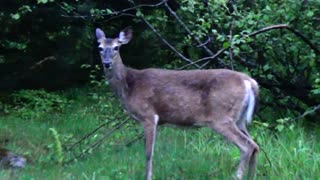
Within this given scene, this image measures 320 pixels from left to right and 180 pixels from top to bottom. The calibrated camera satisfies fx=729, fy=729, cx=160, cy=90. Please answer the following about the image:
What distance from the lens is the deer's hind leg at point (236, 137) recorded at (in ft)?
23.4

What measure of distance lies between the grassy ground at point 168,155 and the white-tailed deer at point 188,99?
0.98ft

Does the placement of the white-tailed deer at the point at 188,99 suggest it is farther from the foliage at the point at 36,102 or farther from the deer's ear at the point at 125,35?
the foliage at the point at 36,102

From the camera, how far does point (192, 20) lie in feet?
36.5

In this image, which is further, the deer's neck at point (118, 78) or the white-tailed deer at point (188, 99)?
the deer's neck at point (118, 78)

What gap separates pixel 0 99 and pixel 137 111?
5.75 metres

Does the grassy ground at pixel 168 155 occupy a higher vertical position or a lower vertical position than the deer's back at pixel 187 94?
lower

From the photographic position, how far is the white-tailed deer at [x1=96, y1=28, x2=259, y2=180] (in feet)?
23.8

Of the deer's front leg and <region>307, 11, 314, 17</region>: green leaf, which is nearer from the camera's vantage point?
the deer's front leg

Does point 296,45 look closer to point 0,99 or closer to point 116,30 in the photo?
point 116,30

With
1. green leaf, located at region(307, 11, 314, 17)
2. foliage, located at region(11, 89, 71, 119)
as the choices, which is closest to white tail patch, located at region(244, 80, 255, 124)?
green leaf, located at region(307, 11, 314, 17)

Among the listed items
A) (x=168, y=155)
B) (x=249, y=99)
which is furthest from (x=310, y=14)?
(x=168, y=155)

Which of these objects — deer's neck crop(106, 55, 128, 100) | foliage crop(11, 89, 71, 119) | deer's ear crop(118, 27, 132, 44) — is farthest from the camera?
foliage crop(11, 89, 71, 119)

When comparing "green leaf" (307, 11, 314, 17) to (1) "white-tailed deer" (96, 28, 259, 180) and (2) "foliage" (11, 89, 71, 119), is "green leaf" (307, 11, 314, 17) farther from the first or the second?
(2) "foliage" (11, 89, 71, 119)

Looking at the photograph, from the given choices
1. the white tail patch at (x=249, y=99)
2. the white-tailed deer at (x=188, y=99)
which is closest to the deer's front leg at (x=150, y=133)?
the white-tailed deer at (x=188, y=99)
